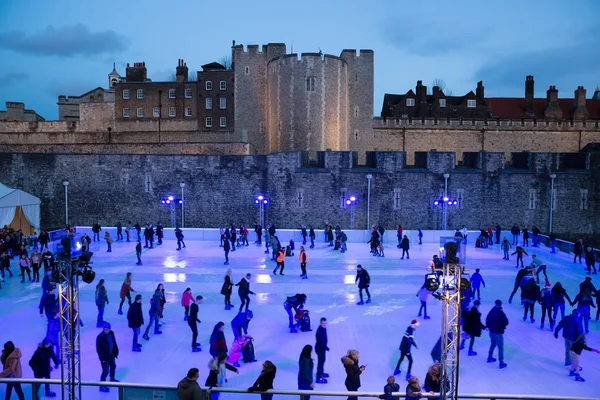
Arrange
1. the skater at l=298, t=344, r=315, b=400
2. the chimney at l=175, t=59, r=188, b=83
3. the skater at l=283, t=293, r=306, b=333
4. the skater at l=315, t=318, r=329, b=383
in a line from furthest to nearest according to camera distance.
→ the chimney at l=175, t=59, r=188, b=83
the skater at l=283, t=293, r=306, b=333
the skater at l=315, t=318, r=329, b=383
the skater at l=298, t=344, r=315, b=400

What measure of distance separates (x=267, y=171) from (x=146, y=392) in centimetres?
1893

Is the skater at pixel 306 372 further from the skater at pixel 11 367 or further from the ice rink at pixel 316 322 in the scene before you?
the skater at pixel 11 367

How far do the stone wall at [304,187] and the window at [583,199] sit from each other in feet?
0.41

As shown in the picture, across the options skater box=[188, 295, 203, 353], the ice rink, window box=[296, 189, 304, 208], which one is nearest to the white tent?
the ice rink

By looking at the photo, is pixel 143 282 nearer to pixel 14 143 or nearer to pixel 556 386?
pixel 556 386

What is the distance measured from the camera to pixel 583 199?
22.9m

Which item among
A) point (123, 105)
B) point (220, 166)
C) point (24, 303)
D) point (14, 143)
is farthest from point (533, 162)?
point (14, 143)

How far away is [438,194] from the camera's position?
22859 mm

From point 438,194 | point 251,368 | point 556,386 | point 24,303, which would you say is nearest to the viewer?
point 556,386

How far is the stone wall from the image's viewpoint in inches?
901

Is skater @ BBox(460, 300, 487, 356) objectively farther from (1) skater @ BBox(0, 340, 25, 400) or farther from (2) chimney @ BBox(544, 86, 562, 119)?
(2) chimney @ BBox(544, 86, 562, 119)

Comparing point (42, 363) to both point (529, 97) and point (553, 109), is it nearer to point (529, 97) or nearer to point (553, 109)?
point (553, 109)

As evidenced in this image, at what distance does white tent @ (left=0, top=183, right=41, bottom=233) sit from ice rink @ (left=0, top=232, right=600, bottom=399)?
642 centimetres

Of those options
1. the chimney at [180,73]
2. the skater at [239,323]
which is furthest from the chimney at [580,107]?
the skater at [239,323]
